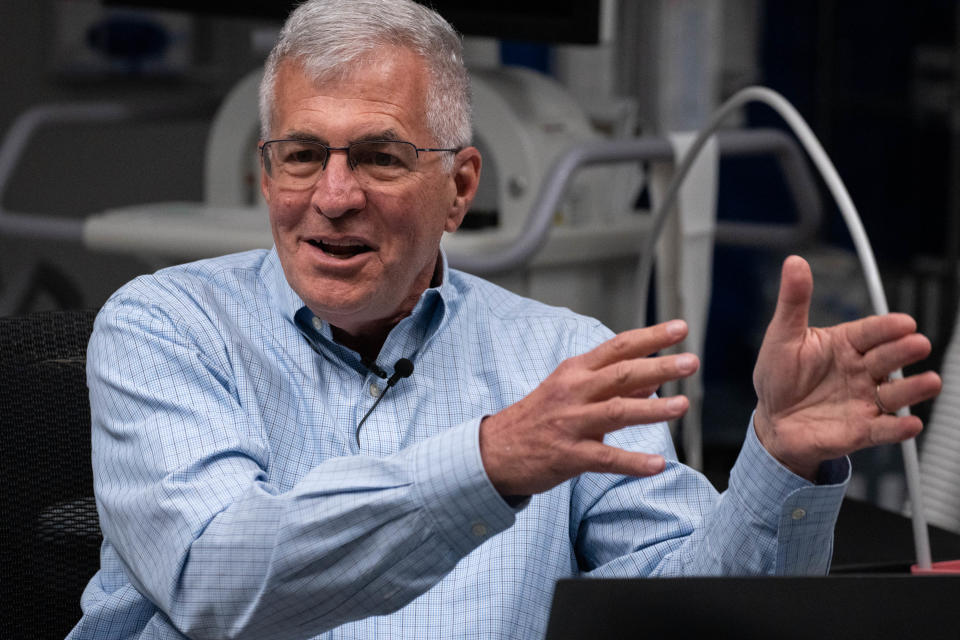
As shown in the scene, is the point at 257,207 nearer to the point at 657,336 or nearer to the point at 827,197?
the point at 657,336

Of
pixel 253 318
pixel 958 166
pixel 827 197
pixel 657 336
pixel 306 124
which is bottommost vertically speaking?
pixel 827 197

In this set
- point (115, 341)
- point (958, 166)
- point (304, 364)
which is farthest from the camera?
point (958, 166)

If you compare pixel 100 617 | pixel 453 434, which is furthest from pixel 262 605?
pixel 100 617

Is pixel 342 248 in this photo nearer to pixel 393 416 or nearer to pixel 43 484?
pixel 393 416

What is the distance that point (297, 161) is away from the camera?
128 centimetres

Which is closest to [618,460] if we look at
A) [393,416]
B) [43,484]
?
[393,416]

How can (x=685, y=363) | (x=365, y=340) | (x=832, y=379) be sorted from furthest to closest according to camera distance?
(x=365, y=340)
(x=832, y=379)
(x=685, y=363)

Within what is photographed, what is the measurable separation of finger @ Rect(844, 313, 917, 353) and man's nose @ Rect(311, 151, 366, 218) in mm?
547

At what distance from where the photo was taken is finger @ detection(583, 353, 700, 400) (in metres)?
0.88

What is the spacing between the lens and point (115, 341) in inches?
47.9

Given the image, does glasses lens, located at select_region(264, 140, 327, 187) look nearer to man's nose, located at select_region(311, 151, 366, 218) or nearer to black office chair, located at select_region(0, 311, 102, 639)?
man's nose, located at select_region(311, 151, 366, 218)

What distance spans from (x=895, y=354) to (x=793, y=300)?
3.8 inches

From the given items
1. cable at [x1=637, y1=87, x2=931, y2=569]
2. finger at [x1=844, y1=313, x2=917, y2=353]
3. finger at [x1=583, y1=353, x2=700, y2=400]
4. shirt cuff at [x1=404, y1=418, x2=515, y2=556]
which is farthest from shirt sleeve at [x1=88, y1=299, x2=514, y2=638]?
cable at [x1=637, y1=87, x2=931, y2=569]

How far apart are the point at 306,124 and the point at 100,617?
1.90 feet
